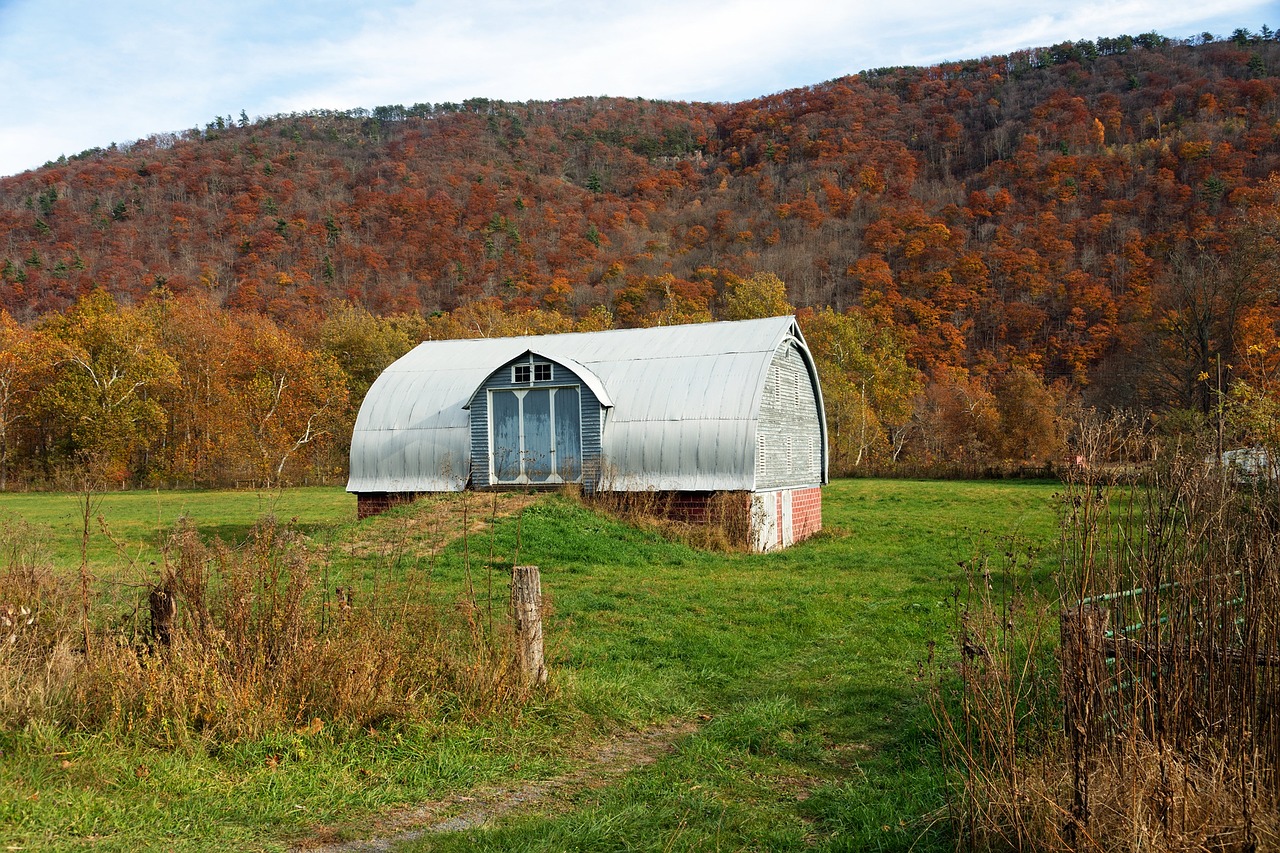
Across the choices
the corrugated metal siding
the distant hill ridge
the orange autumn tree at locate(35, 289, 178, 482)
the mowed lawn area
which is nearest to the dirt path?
the mowed lawn area

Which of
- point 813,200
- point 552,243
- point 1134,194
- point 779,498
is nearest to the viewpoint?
point 779,498

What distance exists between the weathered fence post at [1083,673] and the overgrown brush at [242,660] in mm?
4066

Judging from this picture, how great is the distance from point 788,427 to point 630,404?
4083mm

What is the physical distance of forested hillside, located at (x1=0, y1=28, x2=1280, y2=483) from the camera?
48.1m

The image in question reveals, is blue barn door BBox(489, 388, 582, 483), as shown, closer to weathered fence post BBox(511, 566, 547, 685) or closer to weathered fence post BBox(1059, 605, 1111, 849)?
weathered fence post BBox(511, 566, 547, 685)

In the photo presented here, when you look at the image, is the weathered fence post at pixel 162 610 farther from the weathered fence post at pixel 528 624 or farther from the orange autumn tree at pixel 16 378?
the orange autumn tree at pixel 16 378

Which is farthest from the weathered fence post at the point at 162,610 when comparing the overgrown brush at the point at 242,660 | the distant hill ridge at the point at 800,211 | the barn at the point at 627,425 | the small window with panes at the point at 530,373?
the distant hill ridge at the point at 800,211

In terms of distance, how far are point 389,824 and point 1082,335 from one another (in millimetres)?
68682

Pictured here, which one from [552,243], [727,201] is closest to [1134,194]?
[727,201]

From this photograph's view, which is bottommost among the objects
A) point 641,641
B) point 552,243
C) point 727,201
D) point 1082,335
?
point 641,641

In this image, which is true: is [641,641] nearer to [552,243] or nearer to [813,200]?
[552,243]

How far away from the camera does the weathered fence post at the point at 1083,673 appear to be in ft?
15.2

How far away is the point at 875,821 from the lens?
5402 millimetres

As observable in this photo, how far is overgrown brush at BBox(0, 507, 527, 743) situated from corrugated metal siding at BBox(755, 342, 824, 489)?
534 inches
